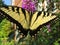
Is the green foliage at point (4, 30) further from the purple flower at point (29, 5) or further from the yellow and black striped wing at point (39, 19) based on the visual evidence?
the yellow and black striped wing at point (39, 19)

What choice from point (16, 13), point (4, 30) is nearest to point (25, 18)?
point (16, 13)

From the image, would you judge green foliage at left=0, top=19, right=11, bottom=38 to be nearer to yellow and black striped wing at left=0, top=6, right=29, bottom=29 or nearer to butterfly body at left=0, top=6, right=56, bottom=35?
butterfly body at left=0, top=6, right=56, bottom=35

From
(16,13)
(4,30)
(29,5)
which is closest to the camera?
(16,13)

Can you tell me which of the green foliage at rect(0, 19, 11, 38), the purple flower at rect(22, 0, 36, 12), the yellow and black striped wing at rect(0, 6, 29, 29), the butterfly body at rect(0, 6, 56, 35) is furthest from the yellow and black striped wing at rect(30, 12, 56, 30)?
the green foliage at rect(0, 19, 11, 38)

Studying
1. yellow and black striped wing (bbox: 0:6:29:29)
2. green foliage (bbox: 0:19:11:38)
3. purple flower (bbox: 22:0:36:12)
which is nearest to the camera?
yellow and black striped wing (bbox: 0:6:29:29)

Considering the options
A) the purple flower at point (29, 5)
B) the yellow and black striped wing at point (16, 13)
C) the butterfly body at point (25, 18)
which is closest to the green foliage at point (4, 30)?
the purple flower at point (29, 5)

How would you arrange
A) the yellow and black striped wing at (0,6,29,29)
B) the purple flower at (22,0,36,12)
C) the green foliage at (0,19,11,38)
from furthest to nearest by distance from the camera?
the green foliage at (0,19,11,38), the purple flower at (22,0,36,12), the yellow and black striped wing at (0,6,29,29)

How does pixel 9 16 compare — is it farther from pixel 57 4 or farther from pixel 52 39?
pixel 57 4

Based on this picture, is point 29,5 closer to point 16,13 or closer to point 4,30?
point 16,13

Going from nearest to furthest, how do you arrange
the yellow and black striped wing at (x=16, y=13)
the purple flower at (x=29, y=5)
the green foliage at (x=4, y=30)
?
the yellow and black striped wing at (x=16, y=13) < the purple flower at (x=29, y=5) < the green foliage at (x=4, y=30)
